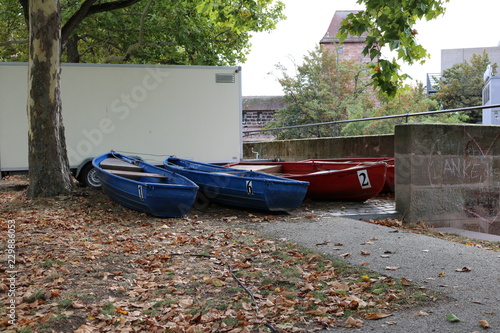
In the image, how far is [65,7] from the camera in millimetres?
18422

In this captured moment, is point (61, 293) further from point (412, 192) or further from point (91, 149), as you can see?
point (91, 149)

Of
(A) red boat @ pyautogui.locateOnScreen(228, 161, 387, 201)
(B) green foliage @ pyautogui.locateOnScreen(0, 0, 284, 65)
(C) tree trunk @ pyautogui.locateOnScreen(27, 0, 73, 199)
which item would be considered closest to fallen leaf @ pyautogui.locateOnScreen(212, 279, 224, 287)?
(A) red boat @ pyautogui.locateOnScreen(228, 161, 387, 201)

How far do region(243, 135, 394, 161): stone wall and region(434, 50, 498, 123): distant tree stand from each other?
102 ft

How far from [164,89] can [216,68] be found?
5.08ft

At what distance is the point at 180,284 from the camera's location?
17.7ft

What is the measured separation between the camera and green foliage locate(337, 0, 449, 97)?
8.37 metres

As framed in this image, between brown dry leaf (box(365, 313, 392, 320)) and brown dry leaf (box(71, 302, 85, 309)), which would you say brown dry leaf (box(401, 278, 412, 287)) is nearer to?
brown dry leaf (box(365, 313, 392, 320))

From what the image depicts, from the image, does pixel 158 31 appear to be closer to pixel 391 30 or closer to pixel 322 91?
pixel 391 30

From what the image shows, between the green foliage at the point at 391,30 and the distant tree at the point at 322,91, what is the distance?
26277 mm

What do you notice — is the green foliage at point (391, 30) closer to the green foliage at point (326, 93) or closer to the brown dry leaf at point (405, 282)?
the brown dry leaf at point (405, 282)

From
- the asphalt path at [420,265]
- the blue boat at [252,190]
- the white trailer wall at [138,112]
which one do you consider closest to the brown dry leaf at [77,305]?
the asphalt path at [420,265]

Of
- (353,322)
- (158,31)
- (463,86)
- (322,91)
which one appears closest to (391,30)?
(353,322)

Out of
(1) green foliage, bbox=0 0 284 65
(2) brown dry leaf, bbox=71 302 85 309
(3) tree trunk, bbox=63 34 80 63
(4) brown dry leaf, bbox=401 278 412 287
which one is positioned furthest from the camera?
(3) tree trunk, bbox=63 34 80 63

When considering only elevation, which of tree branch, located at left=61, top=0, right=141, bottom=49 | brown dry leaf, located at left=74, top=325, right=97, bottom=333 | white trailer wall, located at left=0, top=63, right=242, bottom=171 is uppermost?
tree branch, located at left=61, top=0, right=141, bottom=49
